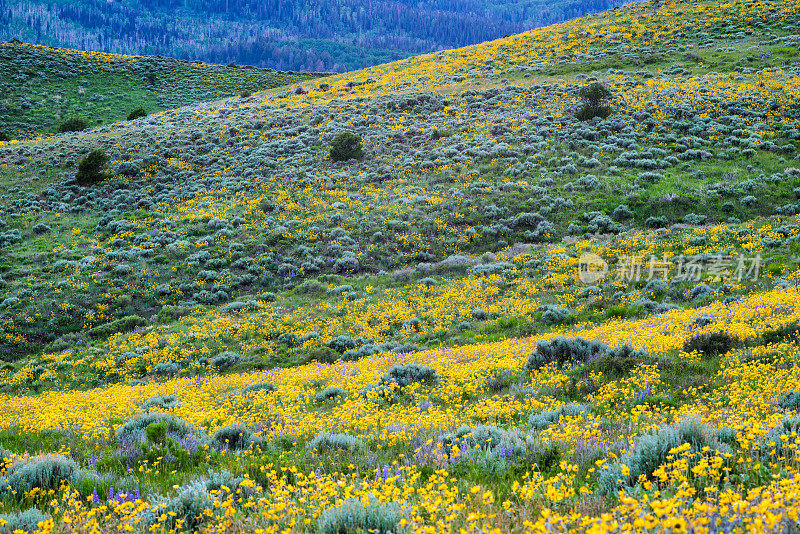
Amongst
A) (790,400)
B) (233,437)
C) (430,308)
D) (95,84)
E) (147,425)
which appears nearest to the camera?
(790,400)

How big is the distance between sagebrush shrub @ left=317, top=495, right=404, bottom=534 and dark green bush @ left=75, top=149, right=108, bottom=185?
37374 mm

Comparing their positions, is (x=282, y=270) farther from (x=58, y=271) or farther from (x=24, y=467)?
(x=24, y=467)

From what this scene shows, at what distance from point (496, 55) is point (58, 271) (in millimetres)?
54862

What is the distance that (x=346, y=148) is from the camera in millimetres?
33562

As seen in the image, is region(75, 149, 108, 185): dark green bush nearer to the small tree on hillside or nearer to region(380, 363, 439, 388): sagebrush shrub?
region(380, 363, 439, 388): sagebrush shrub

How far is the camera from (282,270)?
21656 millimetres

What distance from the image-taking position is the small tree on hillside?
1348 inches

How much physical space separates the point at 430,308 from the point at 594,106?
27.4 m

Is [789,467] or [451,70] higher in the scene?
[451,70]

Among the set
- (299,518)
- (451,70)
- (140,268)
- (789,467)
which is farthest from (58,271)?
(451,70)

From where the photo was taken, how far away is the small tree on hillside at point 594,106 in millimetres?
34250

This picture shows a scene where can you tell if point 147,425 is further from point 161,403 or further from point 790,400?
point 790,400

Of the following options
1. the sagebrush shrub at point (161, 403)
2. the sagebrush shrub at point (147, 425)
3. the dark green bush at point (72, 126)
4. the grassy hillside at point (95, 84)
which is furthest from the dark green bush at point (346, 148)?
the grassy hillside at point (95, 84)

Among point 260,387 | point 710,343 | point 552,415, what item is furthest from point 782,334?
point 260,387
